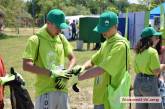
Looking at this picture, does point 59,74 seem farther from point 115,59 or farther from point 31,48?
point 115,59

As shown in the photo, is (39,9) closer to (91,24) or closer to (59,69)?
(91,24)

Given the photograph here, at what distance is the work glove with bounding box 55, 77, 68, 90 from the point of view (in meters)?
4.98

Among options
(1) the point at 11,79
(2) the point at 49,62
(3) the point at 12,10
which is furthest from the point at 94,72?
(3) the point at 12,10

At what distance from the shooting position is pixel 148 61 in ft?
20.2

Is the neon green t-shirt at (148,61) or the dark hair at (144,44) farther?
the dark hair at (144,44)

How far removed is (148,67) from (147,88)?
332mm

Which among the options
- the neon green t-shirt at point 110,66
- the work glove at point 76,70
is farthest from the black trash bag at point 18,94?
the neon green t-shirt at point 110,66

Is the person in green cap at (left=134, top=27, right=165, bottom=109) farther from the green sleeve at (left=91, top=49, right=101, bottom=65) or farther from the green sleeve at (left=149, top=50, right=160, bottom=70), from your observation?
the green sleeve at (left=91, top=49, right=101, bottom=65)

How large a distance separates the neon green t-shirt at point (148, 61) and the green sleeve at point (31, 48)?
1.82m

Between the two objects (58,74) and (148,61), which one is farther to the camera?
(148,61)

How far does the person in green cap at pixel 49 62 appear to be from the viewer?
4.96 meters

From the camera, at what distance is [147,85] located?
6273 millimetres

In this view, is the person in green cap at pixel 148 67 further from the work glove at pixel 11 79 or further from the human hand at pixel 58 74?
the work glove at pixel 11 79

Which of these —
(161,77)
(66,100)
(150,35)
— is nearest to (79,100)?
(161,77)
